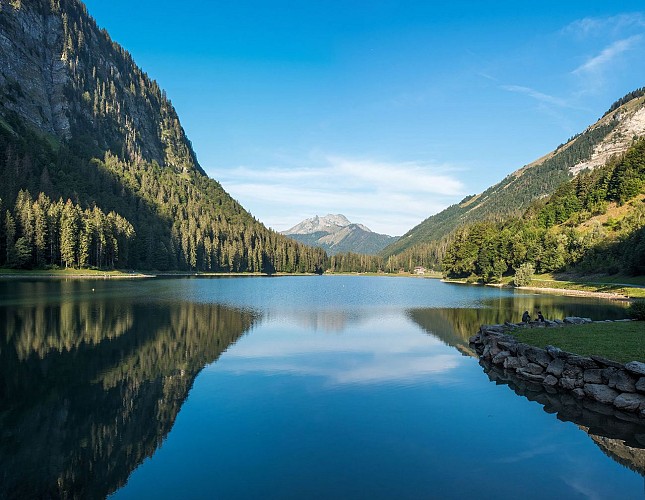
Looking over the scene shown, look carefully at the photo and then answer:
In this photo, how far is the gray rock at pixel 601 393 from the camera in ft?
65.7

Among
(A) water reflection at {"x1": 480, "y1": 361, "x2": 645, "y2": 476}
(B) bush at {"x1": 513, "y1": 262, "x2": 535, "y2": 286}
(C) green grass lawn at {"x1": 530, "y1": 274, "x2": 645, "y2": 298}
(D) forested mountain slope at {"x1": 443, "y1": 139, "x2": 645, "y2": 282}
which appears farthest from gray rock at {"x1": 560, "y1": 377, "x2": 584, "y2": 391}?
(B) bush at {"x1": 513, "y1": 262, "x2": 535, "y2": 286}

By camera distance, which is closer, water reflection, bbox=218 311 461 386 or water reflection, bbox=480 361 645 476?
water reflection, bbox=480 361 645 476

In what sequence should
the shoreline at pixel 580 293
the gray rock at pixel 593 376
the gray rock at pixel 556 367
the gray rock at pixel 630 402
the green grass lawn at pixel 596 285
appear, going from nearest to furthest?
the gray rock at pixel 630 402 < the gray rock at pixel 593 376 < the gray rock at pixel 556 367 < the shoreline at pixel 580 293 < the green grass lawn at pixel 596 285

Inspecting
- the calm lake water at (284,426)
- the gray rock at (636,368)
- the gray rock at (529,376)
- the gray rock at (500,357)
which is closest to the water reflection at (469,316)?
the gray rock at (500,357)

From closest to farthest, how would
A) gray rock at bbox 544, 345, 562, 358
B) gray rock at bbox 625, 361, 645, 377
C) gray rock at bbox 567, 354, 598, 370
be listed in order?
gray rock at bbox 625, 361, 645, 377
gray rock at bbox 567, 354, 598, 370
gray rock at bbox 544, 345, 562, 358

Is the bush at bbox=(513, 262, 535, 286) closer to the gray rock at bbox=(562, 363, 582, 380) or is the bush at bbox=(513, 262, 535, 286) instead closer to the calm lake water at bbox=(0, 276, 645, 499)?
the calm lake water at bbox=(0, 276, 645, 499)

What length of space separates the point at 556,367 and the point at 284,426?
49.6 feet

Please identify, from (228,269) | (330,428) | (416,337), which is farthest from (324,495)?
(228,269)

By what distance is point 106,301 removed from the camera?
5797 centimetres

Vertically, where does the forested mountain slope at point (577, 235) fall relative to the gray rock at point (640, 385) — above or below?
above

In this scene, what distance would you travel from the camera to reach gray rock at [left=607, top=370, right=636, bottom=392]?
1953 centimetres

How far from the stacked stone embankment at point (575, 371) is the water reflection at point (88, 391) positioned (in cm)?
1878

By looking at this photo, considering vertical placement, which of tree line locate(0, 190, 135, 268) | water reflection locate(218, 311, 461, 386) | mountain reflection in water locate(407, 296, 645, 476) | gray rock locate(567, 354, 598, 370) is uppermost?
tree line locate(0, 190, 135, 268)

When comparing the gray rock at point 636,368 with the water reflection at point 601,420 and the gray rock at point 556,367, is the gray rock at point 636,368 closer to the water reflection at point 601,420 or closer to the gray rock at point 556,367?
the water reflection at point 601,420
